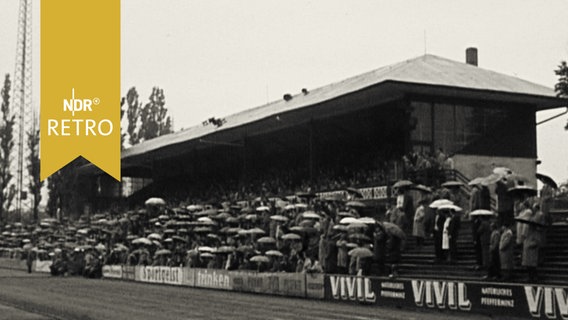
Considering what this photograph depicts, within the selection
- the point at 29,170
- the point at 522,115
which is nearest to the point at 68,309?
the point at 522,115

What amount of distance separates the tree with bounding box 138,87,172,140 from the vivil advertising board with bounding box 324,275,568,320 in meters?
70.1

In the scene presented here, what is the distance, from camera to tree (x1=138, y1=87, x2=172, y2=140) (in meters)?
98.5

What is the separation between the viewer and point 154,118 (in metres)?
101

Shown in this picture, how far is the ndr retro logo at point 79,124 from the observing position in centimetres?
2609

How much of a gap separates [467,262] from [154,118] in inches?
3007

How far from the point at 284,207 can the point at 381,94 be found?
6951 millimetres

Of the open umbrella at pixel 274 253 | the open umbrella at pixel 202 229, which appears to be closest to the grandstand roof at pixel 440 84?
the open umbrella at pixel 202 229

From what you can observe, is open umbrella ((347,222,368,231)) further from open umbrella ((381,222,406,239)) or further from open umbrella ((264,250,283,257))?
open umbrella ((264,250,283,257))

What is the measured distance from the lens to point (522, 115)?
43.1m

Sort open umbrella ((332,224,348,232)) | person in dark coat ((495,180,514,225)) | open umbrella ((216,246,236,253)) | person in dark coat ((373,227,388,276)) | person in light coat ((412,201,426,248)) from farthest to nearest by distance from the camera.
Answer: open umbrella ((216,246,236,253)) → open umbrella ((332,224,348,232)) → person in light coat ((412,201,426,248)) → person in dark coat ((373,227,388,276)) → person in dark coat ((495,180,514,225))

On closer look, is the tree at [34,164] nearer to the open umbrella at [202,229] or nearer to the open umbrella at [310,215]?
the open umbrella at [202,229]

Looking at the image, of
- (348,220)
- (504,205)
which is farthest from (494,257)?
(348,220)

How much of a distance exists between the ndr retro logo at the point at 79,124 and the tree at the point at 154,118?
6991cm

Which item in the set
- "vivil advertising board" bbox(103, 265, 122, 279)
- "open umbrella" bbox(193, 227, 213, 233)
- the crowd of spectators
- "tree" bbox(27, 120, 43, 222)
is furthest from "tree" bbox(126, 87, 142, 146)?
"open umbrella" bbox(193, 227, 213, 233)
